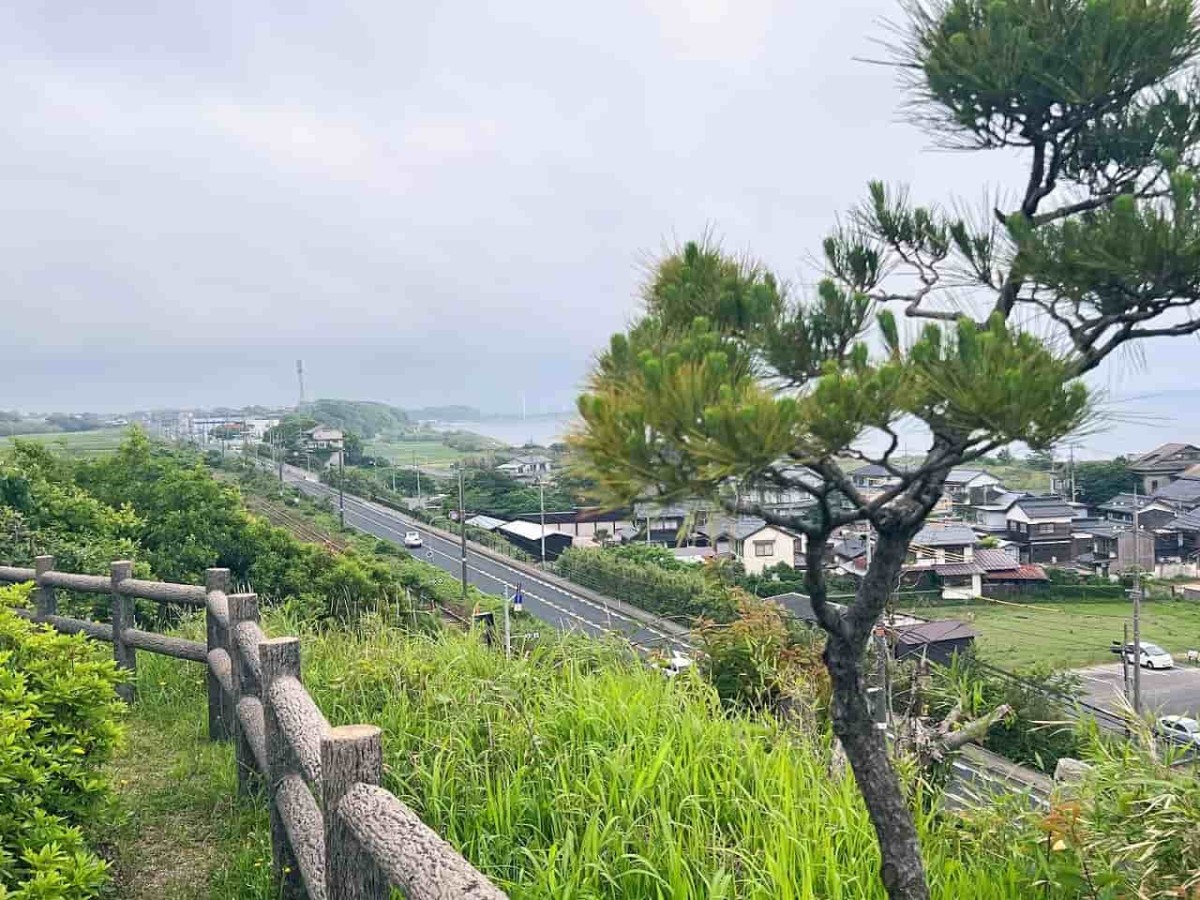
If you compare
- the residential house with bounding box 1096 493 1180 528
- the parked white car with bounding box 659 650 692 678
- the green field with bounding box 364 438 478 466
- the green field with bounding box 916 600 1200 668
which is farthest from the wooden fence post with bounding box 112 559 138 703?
the green field with bounding box 364 438 478 466

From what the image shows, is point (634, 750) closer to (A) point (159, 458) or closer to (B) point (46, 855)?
(B) point (46, 855)

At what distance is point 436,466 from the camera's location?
2911 centimetres

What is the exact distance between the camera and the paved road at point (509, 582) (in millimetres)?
3525

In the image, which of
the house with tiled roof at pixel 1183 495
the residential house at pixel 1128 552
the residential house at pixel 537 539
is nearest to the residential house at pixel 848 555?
the house with tiled roof at pixel 1183 495

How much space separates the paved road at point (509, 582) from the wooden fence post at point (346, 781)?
1893mm

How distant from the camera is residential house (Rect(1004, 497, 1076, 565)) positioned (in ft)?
48.0

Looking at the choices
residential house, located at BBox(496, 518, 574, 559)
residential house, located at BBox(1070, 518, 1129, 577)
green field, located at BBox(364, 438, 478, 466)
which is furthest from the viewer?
green field, located at BBox(364, 438, 478, 466)

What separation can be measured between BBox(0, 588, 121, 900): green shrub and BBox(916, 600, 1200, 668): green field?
31.7ft

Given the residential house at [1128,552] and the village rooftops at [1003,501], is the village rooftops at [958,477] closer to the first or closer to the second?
the residential house at [1128,552]

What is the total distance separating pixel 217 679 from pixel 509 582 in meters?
10.3

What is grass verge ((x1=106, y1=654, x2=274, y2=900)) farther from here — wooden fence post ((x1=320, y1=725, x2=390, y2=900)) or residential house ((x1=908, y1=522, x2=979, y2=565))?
residential house ((x1=908, y1=522, x2=979, y2=565))

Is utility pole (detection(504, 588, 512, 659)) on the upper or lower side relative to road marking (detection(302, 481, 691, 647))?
upper

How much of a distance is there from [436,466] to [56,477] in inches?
846

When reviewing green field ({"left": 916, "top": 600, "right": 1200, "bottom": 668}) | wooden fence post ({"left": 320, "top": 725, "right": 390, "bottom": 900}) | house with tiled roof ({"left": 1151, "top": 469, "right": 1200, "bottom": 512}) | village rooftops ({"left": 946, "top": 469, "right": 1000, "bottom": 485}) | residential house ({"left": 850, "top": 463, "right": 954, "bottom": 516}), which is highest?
residential house ({"left": 850, "top": 463, "right": 954, "bottom": 516})
